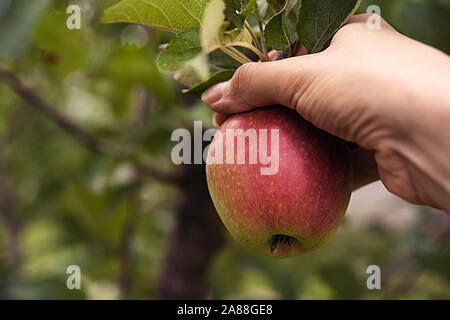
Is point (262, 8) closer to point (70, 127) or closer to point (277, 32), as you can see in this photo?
point (277, 32)

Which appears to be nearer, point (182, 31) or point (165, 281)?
point (182, 31)

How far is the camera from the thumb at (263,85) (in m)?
0.43

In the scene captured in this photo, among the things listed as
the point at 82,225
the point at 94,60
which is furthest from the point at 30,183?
the point at 94,60

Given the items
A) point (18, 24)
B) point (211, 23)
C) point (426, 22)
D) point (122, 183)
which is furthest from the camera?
point (122, 183)

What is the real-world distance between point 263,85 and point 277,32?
57 mm

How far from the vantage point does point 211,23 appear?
342mm

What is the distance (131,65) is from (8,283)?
59 centimetres

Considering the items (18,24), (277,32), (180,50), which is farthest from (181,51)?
(18,24)

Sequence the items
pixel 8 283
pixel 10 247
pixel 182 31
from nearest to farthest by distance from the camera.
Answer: pixel 182 31
pixel 8 283
pixel 10 247

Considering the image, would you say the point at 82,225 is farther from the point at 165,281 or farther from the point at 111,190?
the point at 165,281

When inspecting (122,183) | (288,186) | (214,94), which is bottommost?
(288,186)

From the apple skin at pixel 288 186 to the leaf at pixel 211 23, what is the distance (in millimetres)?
138

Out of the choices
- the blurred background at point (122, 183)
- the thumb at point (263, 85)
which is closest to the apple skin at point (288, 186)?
the thumb at point (263, 85)

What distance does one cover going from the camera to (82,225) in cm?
135
